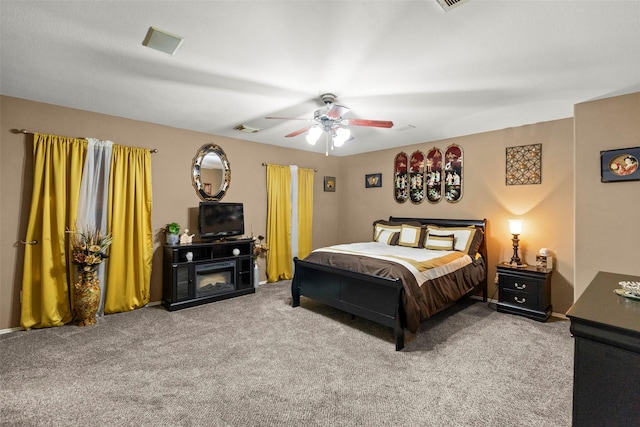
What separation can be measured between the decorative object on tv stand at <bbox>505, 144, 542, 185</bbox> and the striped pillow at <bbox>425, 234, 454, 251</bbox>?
1174mm

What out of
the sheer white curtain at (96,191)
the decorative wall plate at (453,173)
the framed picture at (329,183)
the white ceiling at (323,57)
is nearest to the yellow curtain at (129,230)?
the sheer white curtain at (96,191)

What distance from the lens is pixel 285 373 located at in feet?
7.97

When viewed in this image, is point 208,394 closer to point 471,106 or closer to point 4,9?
point 4,9

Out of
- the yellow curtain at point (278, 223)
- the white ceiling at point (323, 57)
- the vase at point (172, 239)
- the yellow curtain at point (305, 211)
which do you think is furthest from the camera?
the yellow curtain at point (305, 211)

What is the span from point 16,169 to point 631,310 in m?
5.06

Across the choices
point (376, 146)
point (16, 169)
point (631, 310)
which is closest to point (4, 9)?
point (16, 169)

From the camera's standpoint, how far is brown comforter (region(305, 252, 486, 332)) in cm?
292

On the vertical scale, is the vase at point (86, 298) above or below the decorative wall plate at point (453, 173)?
below

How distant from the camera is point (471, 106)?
11.4 ft

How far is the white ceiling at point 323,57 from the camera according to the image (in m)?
1.85

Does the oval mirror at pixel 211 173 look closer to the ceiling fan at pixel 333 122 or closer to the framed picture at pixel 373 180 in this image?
the ceiling fan at pixel 333 122

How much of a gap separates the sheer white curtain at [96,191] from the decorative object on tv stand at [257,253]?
197 centimetres

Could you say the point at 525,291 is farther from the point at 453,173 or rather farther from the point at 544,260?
the point at 453,173

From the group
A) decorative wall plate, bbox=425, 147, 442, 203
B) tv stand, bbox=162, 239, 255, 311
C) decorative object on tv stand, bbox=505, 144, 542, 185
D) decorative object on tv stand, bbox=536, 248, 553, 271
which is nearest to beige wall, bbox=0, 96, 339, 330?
tv stand, bbox=162, 239, 255, 311
